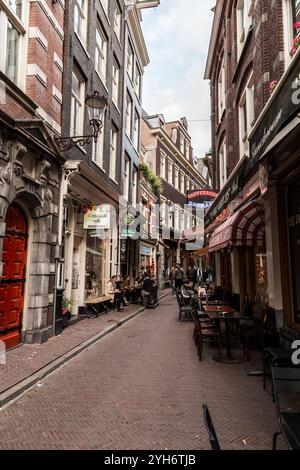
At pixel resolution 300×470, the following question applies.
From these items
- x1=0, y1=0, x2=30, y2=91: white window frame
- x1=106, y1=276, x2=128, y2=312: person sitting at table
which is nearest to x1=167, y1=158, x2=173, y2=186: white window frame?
x1=106, y1=276, x2=128, y2=312: person sitting at table

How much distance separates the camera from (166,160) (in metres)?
28.1

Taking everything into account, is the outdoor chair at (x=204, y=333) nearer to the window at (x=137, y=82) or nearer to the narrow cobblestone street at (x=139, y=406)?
the narrow cobblestone street at (x=139, y=406)

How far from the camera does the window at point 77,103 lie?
10.5 meters

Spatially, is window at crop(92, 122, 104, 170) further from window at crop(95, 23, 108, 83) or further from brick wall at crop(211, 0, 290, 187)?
brick wall at crop(211, 0, 290, 187)

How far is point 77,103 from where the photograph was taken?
1088cm

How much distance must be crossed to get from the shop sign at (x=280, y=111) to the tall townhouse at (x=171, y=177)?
20.8m

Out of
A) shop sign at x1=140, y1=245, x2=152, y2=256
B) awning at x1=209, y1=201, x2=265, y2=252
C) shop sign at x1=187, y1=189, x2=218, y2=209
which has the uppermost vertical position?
shop sign at x1=187, y1=189, x2=218, y2=209

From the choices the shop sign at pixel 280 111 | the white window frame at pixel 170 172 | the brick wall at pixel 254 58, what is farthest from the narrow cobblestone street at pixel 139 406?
the white window frame at pixel 170 172

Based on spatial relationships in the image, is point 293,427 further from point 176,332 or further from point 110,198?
point 110,198

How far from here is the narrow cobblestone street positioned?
338 cm

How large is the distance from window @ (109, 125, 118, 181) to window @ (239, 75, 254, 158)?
230 inches

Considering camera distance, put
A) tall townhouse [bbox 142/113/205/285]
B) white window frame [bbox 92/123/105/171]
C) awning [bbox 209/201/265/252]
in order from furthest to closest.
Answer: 1. tall townhouse [bbox 142/113/205/285]
2. white window frame [bbox 92/123/105/171]
3. awning [bbox 209/201/265/252]

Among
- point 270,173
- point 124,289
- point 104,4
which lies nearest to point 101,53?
point 104,4
